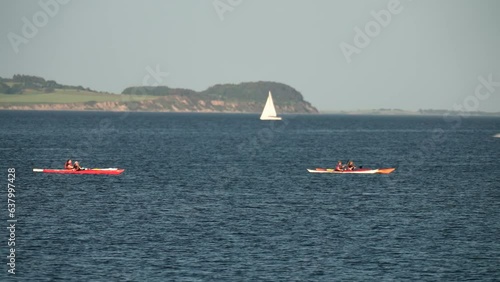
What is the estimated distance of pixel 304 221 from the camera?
2926 inches

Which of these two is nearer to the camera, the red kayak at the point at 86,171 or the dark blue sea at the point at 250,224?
the dark blue sea at the point at 250,224

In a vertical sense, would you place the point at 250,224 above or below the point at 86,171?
below

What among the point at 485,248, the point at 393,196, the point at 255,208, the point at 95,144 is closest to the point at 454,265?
the point at 485,248

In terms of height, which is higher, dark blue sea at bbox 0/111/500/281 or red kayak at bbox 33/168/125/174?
red kayak at bbox 33/168/125/174

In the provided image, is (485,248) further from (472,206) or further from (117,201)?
(117,201)

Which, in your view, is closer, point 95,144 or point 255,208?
point 255,208

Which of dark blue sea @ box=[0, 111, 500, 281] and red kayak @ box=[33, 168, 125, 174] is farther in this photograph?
red kayak @ box=[33, 168, 125, 174]

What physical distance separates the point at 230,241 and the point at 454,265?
1582 cm

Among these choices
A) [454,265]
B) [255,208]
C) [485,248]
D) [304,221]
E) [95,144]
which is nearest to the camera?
[454,265]

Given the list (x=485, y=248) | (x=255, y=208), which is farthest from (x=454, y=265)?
(x=255, y=208)

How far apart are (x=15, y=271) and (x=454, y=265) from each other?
27504mm

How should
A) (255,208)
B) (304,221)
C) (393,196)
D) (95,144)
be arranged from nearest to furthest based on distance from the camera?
(304,221) < (255,208) < (393,196) < (95,144)

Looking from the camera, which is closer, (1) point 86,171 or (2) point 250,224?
(2) point 250,224

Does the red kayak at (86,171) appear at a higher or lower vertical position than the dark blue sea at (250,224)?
higher
